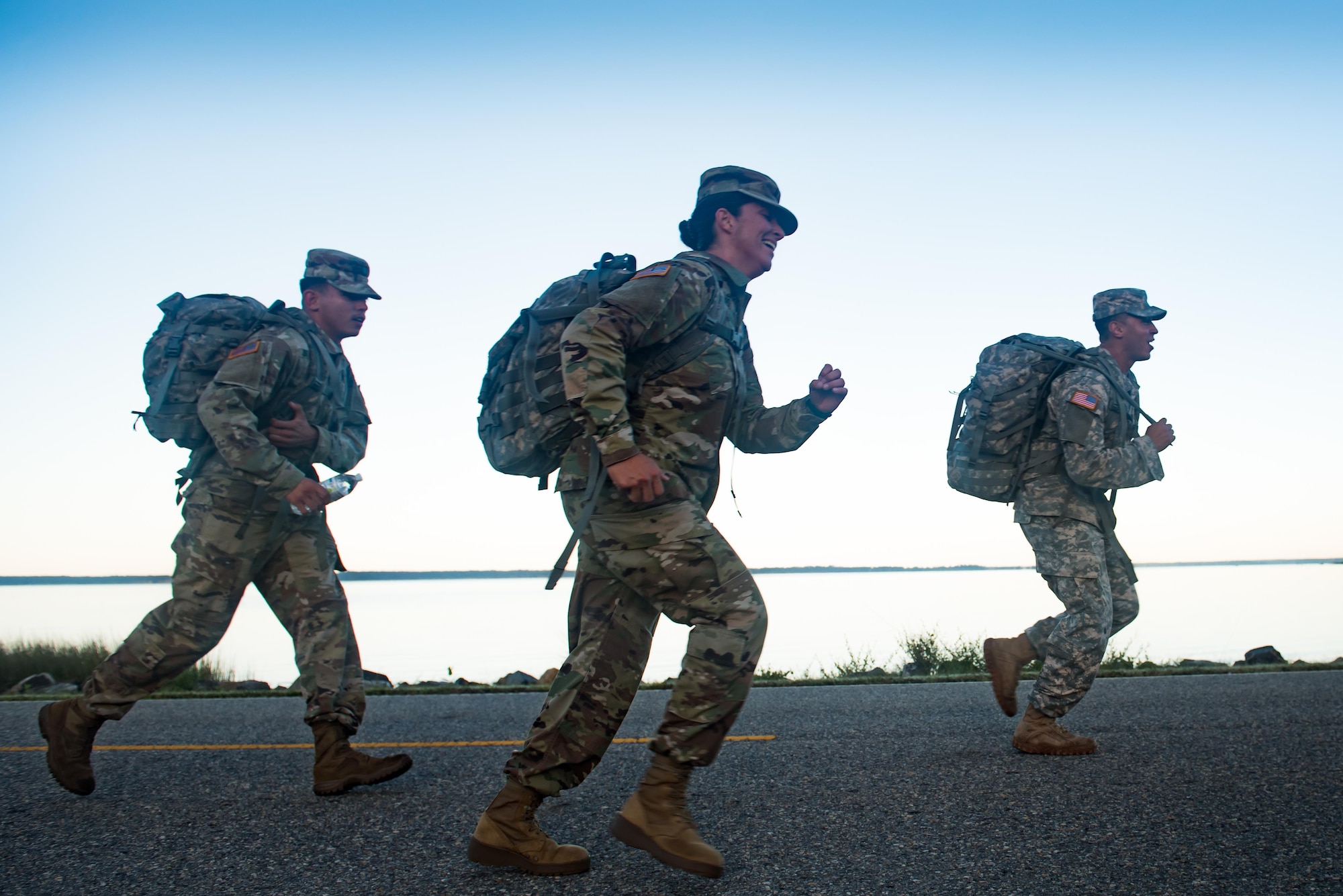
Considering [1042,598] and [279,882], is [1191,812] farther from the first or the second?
[1042,598]

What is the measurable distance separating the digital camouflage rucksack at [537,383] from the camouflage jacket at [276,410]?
4.32 ft

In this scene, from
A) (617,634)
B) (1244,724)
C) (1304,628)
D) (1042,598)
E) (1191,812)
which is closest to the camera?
(617,634)

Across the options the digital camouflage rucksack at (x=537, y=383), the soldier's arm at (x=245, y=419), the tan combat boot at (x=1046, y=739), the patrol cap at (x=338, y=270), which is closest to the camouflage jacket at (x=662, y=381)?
the digital camouflage rucksack at (x=537, y=383)

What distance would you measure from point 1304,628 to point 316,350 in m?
27.9

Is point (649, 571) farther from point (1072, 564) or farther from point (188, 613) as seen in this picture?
point (1072, 564)

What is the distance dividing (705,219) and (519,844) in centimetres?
214

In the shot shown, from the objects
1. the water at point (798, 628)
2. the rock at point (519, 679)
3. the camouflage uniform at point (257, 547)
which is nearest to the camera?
the camouflage uniform at point (257, 547)

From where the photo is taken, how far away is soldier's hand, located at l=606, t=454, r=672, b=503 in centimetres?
Answer: 291

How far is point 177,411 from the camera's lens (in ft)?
14.5

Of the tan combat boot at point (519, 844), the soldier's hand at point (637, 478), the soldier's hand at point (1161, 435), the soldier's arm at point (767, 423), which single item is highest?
the soldier's hand at point (1161, 435)

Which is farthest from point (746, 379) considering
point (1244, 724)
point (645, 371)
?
point (1244, 724)

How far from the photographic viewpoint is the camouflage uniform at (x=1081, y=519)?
4.86 meters

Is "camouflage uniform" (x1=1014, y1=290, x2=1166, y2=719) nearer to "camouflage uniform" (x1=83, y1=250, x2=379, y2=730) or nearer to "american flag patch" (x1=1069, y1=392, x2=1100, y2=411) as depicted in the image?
"american flag patch" (x1=1069, y1=392, x2=1100, y2=411)

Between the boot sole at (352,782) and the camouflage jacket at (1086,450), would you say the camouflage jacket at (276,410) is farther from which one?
the camouflage jacket at (1086,450)
